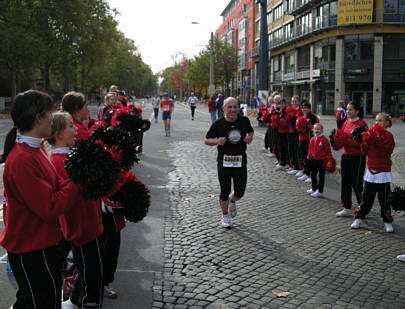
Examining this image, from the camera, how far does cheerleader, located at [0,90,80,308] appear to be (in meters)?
2.66

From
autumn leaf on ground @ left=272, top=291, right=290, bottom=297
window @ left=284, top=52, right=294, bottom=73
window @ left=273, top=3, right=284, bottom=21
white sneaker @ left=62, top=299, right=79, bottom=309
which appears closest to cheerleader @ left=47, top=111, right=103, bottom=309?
white sneaker @ left=62, top=299, right=79, bottom=309

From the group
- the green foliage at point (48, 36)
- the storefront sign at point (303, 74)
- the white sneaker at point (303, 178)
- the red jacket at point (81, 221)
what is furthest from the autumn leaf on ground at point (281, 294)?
the storefront sign at point (303, 74)

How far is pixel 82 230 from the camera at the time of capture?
3.27m

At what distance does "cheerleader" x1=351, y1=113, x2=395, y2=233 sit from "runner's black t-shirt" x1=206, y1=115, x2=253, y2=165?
165cm

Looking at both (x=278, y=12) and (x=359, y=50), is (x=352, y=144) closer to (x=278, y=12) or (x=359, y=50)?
(x=359, y=50)

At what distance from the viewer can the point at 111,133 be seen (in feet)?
12.6

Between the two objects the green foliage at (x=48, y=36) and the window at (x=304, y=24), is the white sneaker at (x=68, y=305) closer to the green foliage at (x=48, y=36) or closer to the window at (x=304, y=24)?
the green foliage at (x=48, y=36)

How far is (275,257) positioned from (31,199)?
3.36 metres

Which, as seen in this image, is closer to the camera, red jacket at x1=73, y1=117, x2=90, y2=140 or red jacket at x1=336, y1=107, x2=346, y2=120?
red jacket at x1=73, y1=117, x2=90, y2=140

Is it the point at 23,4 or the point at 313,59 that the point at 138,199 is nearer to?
the point at 23,4

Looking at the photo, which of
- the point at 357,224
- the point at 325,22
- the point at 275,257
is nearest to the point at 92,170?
the point at 275,257

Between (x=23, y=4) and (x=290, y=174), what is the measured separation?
34.7 m

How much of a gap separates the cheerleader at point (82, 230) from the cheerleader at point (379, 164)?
163 inches

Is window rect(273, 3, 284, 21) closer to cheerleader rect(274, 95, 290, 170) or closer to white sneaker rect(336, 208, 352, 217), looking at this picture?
cheerleader rect(274, 95, 290, 170)
